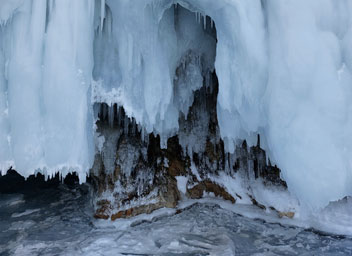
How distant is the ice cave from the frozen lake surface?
0.07 ft

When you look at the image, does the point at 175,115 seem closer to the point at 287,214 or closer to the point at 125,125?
the point at 125,125

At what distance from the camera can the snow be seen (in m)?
3.04

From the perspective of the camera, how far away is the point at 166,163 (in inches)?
209

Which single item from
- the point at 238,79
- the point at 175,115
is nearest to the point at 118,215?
the point at 175,115

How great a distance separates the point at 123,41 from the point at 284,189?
8.70 feet

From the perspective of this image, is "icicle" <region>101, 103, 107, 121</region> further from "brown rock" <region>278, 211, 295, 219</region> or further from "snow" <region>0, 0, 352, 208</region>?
"brown rock" <region>278, 211, 295, 219</region>

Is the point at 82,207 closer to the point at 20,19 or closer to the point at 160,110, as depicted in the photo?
the point at 160,110

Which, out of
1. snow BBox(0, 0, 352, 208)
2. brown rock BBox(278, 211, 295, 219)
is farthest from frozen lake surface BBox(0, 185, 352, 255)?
snow BBox(0, 0, 352, 208)

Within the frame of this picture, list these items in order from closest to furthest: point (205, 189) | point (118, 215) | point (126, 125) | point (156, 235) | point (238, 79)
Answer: point (238, 79) < point (156, 235) < point (118, 215) < point (126, 125) < point (205, 189)

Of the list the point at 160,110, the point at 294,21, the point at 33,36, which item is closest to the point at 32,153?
the point at 33,36

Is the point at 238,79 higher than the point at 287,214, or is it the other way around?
the point at 238,79

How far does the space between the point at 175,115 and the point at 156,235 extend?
4.77 ft

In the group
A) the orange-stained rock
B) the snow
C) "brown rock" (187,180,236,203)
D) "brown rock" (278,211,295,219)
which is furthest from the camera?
"brown rock" (187,180,236,203)

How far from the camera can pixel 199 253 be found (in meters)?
3.51
